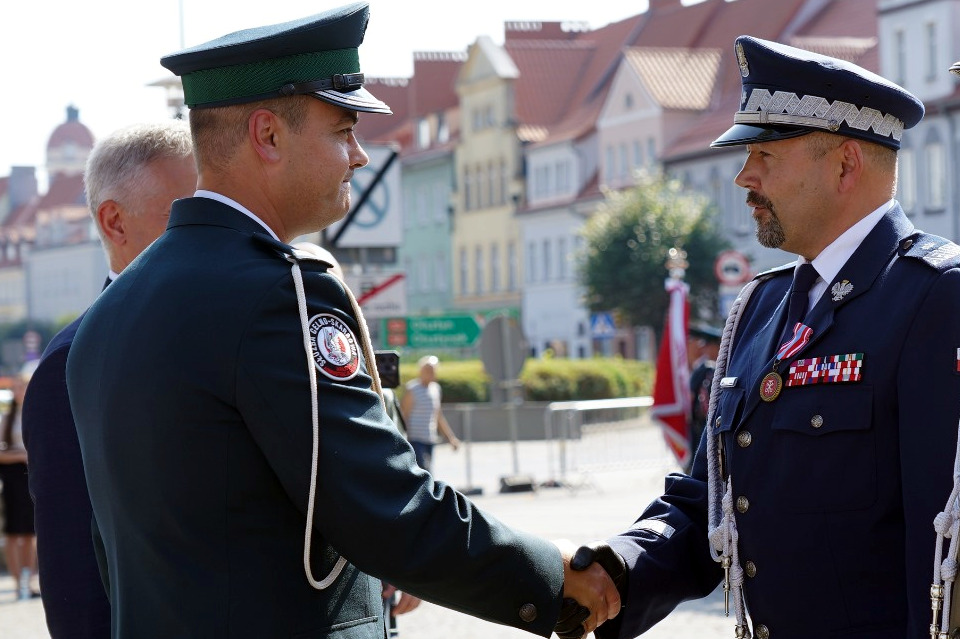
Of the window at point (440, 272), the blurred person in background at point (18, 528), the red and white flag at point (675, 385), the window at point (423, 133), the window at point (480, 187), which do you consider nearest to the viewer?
the blurred person in background at point (18, 528)

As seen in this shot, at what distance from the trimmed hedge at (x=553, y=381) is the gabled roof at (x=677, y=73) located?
17241 millimetres

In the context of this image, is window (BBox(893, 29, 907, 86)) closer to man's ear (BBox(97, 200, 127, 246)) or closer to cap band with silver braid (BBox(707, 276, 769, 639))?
cap band with silver braid (BBox(707, 276, 769, 639))

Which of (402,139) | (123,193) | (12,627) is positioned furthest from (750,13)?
(123,193)

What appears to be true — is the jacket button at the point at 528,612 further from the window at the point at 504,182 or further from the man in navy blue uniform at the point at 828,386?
the window at the point at 504,182

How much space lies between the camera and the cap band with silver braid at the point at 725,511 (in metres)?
3.97

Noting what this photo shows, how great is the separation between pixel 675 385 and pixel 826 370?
609 inches

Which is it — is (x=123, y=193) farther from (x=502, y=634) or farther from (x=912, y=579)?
(x=502, y=634)

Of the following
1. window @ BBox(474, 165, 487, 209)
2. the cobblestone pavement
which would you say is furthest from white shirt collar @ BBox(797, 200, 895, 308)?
window @ BBox(474, 165, 487, 209)

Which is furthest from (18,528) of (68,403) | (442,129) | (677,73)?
(442,129)

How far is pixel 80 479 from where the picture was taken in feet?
13.6

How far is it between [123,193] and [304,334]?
61.1 inches

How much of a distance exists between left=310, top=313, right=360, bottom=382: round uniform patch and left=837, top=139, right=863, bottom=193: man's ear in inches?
53.6

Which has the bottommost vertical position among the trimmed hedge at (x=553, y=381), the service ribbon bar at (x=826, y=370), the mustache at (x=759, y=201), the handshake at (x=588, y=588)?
the trimmed hedge at (x=553, y=381)

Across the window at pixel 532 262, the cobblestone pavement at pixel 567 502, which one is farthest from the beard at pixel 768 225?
the window at pixel 532 262
